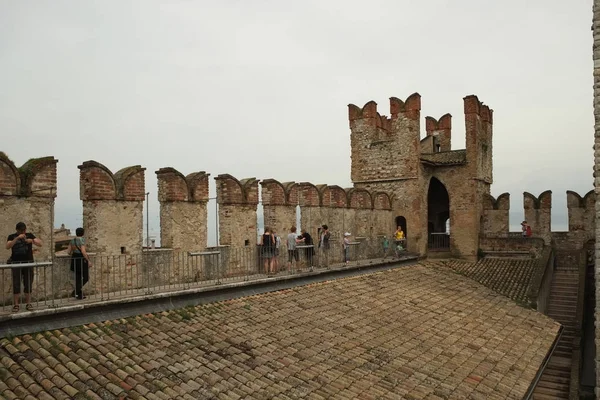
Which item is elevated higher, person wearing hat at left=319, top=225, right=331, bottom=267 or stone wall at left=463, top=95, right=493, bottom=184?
stone wall at left=463, top=95, right=493, bottom=184

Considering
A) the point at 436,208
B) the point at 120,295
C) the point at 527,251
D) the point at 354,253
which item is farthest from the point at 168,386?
the point at 436,208

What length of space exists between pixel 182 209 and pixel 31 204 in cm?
301

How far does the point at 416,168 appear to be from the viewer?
65.5 ft

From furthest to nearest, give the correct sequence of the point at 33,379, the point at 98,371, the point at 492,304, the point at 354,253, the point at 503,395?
1. the point at 354,253
2. the point at 492,304
3. the point at 503,395
4. the point at 98,371
5. the point at 33,379

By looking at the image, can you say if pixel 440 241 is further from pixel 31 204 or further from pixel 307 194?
pixel 31 204

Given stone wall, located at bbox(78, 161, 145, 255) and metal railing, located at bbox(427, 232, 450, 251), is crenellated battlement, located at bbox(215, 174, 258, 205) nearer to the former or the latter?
stone wall, located at bbox(78, 161, 145, 255)

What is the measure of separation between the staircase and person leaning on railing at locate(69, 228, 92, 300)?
11.4 meters

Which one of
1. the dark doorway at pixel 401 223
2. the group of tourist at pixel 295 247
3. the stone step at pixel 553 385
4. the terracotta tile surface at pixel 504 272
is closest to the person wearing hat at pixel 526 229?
the terracotta tile surface at pixel 504 272

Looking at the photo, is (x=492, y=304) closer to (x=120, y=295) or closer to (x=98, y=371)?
(x=120, y=295)

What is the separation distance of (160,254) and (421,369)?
17.3 ft

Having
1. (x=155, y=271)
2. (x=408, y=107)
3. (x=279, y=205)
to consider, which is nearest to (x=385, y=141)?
(x=408, y=107)

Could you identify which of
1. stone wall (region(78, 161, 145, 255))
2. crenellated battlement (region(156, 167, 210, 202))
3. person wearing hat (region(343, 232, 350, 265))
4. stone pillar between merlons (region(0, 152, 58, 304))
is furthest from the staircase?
stone pillar between merlons (region(0, 152, 58, 304))

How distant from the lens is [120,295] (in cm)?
838

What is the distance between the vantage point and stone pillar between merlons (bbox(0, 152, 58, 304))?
7.61 meters
